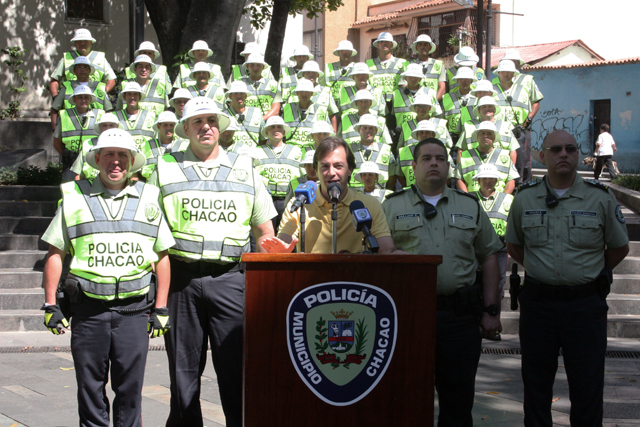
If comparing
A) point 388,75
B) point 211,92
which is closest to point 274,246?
point 211,92

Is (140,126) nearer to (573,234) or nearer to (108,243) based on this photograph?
(108,243)

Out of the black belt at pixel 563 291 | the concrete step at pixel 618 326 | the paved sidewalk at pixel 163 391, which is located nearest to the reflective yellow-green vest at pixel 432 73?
the concrete step at pixel 618 326

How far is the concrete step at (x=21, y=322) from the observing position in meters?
8.69

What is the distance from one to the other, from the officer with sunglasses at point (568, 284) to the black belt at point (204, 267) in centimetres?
199

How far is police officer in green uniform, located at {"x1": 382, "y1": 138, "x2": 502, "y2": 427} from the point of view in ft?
14.9

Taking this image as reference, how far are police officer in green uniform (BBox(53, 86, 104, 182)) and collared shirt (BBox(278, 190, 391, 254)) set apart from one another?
6.25m

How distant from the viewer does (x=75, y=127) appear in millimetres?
10281

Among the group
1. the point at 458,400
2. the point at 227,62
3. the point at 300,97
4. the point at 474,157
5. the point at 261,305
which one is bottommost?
the point at 458,400

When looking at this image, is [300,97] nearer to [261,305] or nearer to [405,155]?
[405,155]

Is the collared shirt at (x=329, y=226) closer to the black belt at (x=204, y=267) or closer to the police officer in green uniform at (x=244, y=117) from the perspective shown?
the black belt at (x=204, y=267)

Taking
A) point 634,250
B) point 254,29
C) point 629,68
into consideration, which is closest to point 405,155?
point 634,250

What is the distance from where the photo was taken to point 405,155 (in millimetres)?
10625

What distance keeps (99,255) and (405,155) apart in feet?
22.1

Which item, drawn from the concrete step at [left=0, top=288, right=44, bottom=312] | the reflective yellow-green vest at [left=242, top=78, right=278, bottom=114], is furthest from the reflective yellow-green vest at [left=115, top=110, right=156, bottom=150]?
the concrete step at [left=0, top=288, right=44, bottom=312]
